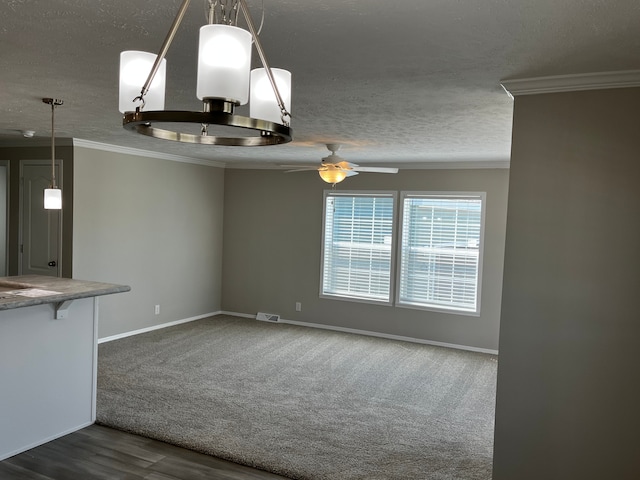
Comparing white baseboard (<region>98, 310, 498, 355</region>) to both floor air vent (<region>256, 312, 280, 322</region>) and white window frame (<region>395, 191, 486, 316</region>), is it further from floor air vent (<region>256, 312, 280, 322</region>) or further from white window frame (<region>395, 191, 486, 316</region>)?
white window frame (<region>395, 191, 486, 316</region>)

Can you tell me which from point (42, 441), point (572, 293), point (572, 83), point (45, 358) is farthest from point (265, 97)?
point (42, 441)

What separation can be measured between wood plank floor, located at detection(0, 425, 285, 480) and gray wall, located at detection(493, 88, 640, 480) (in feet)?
5.23

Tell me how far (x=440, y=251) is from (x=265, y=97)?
5.57 meters

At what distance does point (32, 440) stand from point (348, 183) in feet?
16.1

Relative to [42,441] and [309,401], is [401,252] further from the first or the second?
[42,441]

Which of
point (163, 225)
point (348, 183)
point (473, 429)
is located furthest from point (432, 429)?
point (163, 225)

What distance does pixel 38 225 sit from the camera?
618cm

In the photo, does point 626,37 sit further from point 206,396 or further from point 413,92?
point 206,396

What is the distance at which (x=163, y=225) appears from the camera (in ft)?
23.5

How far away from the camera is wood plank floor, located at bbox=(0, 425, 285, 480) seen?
3.30 meters

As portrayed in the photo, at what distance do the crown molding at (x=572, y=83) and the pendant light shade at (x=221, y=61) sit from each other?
6.36 ft

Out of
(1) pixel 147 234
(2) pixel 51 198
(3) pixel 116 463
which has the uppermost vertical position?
(2) pixel 51 198

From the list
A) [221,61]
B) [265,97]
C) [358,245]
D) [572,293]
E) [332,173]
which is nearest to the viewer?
[221,61]

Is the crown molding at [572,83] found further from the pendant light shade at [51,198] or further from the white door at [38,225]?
the white door at [38,225]
